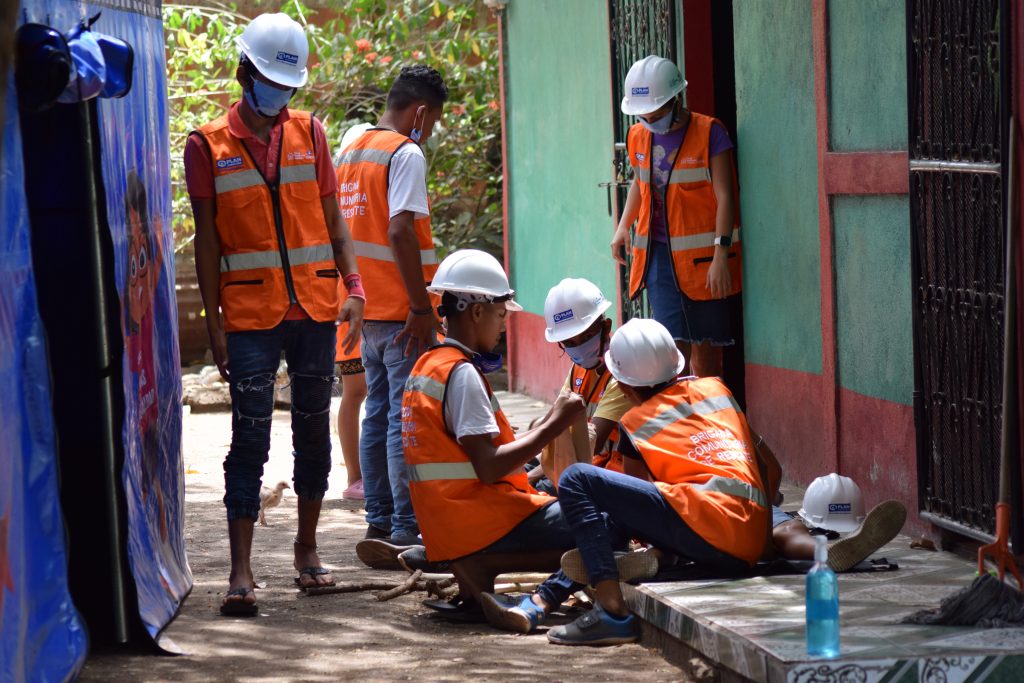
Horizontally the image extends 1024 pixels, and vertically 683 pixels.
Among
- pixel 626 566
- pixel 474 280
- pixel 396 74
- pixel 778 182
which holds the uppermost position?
pixel 396 74

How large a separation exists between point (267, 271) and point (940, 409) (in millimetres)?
2466

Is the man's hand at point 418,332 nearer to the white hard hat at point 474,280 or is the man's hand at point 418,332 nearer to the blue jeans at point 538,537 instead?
the white hard hat at point 474,280

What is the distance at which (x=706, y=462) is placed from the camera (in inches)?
204

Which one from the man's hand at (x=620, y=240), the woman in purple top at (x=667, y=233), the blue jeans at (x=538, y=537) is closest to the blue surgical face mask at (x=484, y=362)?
A: the blue jeans at (x=538, y=537)

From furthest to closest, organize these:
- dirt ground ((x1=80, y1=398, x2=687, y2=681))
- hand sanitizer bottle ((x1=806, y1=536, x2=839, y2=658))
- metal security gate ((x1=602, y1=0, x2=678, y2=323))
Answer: metal security gate ((x1=602, y1=0, x2=678, y2=323))
dirt ground ((x1=80, y1=398, x2=687, y2=681))
hand sanitizer bottle ((x1=806, y1=536, x2=839, y2=658))

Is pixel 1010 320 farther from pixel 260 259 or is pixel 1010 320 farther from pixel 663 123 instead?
pixel 663 123

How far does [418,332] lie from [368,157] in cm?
83

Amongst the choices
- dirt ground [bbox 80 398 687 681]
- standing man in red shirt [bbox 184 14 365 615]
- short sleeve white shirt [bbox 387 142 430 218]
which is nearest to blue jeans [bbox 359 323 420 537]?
dirt ground [bbox 80 398 687 681]

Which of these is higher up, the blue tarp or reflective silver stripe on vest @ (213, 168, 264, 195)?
reflective silver stripe on vest @ (213, 168, 264, 195)

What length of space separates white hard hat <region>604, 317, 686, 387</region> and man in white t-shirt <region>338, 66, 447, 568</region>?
56.1 inches

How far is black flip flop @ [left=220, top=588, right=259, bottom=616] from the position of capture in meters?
5.66

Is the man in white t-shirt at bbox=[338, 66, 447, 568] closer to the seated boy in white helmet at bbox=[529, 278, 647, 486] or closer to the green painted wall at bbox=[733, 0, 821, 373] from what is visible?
the seated boy in white helmet at bbox=[529, 278, 647, 486]

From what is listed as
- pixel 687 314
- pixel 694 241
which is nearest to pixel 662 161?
pixel 694 241

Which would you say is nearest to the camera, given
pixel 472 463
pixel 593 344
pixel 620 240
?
pixel 472 463
